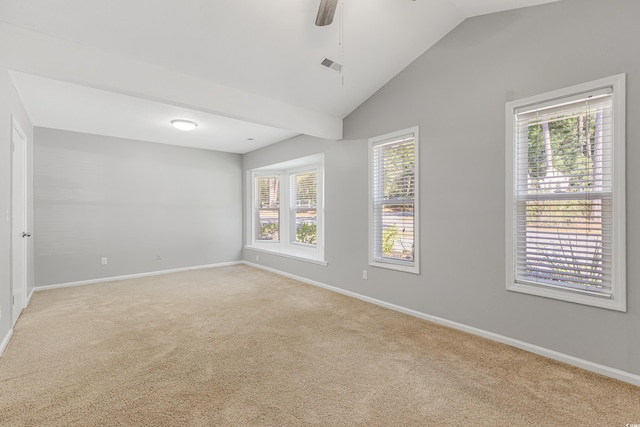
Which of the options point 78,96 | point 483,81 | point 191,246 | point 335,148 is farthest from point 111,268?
point 483,81

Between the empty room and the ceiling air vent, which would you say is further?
the ceiling air vent

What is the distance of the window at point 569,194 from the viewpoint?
2094 millimetres

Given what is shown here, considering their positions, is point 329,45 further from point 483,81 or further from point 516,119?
point 516,119

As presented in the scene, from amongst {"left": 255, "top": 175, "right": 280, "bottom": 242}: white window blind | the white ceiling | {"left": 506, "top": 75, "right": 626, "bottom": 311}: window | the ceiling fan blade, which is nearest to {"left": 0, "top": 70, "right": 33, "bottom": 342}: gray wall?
the white ceiling

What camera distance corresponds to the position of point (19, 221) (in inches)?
135

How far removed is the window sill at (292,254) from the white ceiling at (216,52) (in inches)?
79.7

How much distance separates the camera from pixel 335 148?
4.36 meters

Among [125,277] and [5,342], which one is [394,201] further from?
[125,277]

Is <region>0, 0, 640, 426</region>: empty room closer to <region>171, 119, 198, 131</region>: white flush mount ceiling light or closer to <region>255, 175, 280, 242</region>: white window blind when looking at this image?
<region>171, 119, 198, 131</region>: white flush mount ceiling light

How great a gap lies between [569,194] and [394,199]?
65.7 inches

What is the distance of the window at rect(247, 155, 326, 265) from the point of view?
18.2ft

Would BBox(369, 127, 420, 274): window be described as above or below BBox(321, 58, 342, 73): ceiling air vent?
below

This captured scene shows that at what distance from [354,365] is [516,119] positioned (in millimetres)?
2486

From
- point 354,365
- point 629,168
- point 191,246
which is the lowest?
point 354,365
